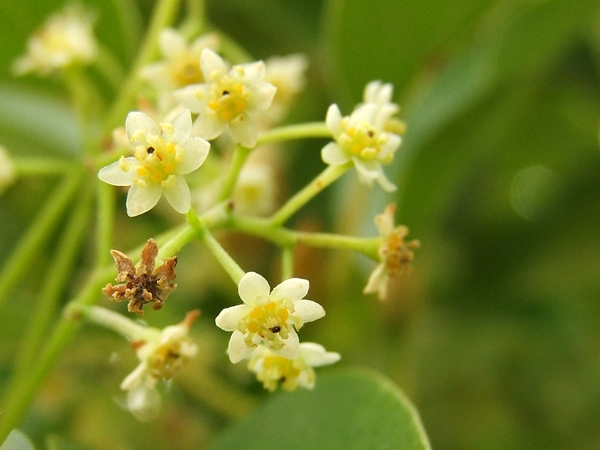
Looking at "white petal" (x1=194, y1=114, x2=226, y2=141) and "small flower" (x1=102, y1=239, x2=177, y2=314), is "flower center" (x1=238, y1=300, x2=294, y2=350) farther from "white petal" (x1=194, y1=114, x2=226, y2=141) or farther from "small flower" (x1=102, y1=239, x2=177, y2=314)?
"white petal" (x1=194, y1=114, x2=226, y2=141)

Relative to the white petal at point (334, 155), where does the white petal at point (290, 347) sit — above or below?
below

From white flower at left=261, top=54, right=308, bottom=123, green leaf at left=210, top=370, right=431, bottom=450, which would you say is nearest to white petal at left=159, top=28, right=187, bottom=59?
white flower at left=261, top=54, right=308, bottom=123

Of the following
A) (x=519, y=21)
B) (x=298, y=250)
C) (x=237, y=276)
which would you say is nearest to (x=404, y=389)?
(x=298, y=250)

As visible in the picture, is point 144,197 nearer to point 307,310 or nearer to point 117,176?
point 117,176

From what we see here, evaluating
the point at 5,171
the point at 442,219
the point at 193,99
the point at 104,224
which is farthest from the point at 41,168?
the point at 442,219

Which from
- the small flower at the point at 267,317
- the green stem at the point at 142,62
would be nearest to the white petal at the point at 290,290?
the small flower at the point at 267,317

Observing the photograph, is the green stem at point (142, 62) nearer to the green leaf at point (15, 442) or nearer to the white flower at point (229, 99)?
the white flower at point (229, 99)
